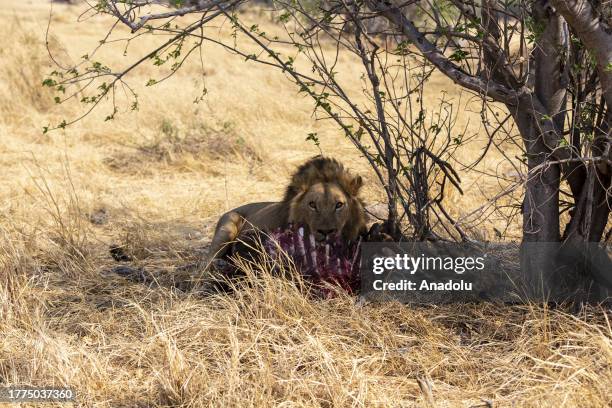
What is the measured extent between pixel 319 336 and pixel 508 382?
3.32ft

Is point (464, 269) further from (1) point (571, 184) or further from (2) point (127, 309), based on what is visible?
(2) point (127, 309)

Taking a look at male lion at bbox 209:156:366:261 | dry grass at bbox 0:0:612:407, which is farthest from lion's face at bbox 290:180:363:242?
dry grass at bbox 0:0:612:407

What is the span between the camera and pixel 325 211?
233 inches

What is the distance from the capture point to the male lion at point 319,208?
5.92 m

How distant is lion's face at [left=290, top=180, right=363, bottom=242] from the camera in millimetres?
5891

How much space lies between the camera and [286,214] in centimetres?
624

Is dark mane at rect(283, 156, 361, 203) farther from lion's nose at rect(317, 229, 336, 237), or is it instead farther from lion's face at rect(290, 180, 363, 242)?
lion's nose at rect(317, 229, 336, 237)

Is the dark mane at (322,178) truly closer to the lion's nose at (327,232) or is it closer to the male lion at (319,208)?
the male lion at (319,208)

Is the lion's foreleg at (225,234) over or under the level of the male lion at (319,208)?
under

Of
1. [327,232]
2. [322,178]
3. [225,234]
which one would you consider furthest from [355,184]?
[225,234]

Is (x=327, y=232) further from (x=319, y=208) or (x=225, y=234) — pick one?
(x=225, y=234)

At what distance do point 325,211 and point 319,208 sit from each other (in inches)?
1.9

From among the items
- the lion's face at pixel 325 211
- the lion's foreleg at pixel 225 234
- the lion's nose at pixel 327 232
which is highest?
the lion's face at pixel 325 211

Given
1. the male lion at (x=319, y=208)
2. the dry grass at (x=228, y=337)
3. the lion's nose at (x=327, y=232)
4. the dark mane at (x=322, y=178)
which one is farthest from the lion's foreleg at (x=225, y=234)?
the lion's nose at (x=327, y=232)
